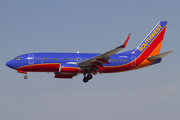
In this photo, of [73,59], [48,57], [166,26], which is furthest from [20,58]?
[166,26]

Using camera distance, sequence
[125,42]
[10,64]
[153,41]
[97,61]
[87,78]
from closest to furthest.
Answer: [125,42] < [97,61] < [10,64] < [87,78] < [153,41]

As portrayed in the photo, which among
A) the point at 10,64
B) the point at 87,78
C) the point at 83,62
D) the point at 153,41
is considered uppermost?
the point at 153,41

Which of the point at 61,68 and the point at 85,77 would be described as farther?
the point at 85,77

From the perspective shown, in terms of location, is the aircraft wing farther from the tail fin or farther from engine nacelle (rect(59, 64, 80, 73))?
the tail fin

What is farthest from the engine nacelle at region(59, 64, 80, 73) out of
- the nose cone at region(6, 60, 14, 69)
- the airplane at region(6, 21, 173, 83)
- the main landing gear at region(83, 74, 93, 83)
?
the nose cone at region(6, 60, 14, 69)

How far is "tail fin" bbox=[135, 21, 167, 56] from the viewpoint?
191 feet

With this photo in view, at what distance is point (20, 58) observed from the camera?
53781mm

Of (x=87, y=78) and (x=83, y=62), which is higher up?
(x=83, y=62)

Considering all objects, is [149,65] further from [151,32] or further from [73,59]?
[73,59]

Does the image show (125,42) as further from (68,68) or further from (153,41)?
(153,41)

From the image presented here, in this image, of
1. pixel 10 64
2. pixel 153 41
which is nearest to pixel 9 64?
pixel 10 64

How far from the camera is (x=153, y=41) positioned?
2354 inches

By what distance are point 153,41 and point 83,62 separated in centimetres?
1447

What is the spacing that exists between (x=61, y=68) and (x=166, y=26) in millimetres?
21317
